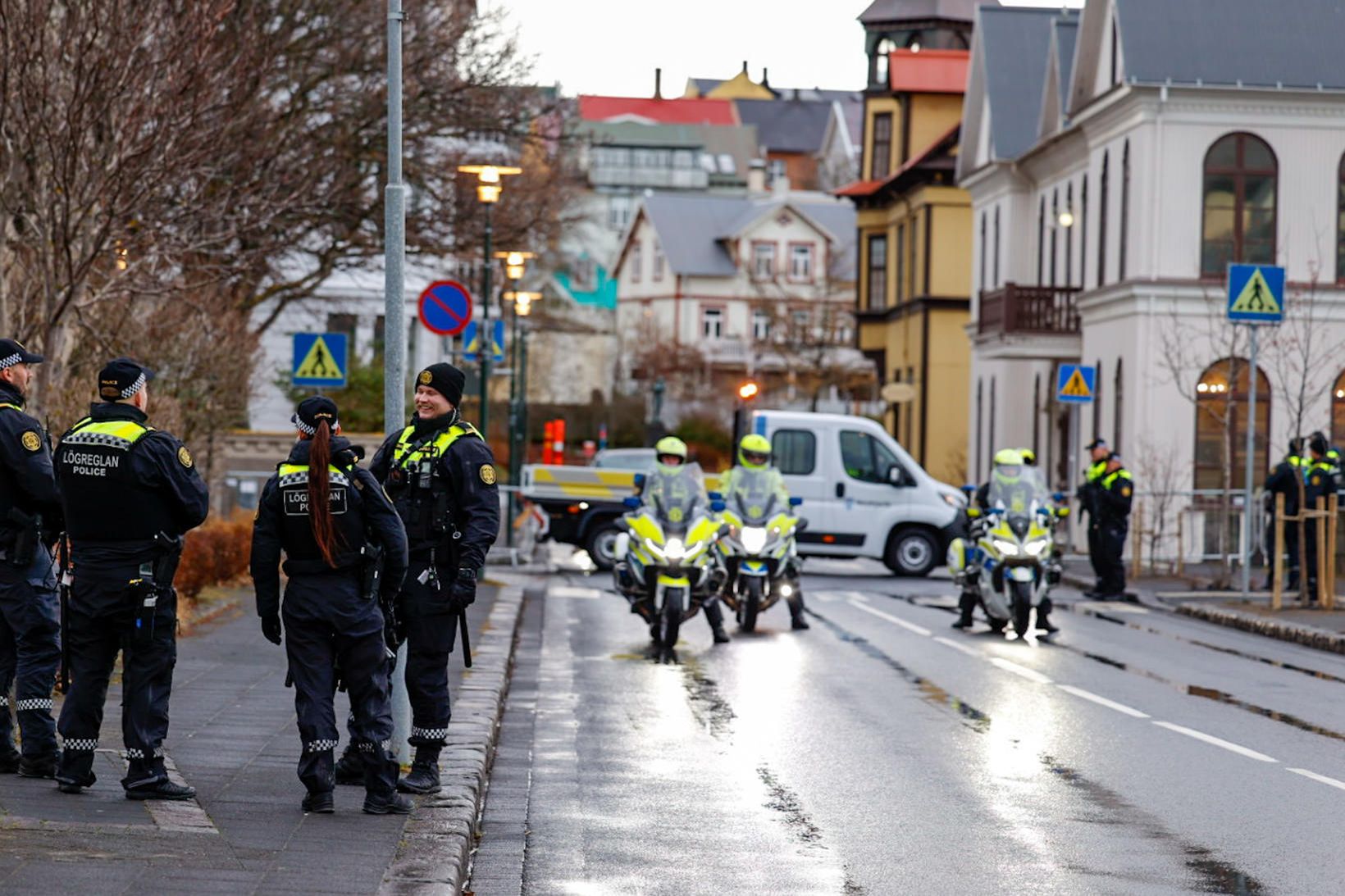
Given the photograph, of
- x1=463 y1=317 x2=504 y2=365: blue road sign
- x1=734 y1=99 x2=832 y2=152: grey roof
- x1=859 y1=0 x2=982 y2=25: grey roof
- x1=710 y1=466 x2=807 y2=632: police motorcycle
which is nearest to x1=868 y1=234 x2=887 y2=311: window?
x1=859 y1=0 x2=982 y2=25: grey roof

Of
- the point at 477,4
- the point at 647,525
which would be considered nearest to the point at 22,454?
the point at 647,525

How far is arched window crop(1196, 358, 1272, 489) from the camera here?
34719mm

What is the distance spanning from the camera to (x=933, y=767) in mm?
11500

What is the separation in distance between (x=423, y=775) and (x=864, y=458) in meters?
21.3

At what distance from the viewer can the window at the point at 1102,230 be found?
38062 mm

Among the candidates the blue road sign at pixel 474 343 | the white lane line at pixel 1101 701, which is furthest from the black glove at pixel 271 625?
the blue road sign at pixel 474 343

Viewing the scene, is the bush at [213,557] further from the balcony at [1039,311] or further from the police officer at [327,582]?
the balcony at [1039,311]

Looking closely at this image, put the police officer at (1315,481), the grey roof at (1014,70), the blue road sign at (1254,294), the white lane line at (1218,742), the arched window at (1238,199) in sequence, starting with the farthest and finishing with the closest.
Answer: the grey roof at (1014,70), the arched window at (1238,199), the police officer at (1315,481), the blue road sign at (1254,294), the white lane line at (1218,742)

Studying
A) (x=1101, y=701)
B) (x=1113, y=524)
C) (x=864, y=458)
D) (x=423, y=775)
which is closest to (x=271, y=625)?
(x=423, y=775)

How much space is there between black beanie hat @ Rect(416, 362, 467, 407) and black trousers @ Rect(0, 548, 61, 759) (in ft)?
6.01

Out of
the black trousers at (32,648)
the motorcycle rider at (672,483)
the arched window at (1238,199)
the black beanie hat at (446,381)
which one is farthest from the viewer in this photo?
the arched window at (1238,199)

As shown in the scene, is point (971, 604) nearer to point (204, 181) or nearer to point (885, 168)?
point (204, 181)

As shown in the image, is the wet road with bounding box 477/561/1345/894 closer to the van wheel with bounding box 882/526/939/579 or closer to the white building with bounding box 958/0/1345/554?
the van wheel with bounding box 882/526/939/579

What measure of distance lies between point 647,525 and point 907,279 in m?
40.3
